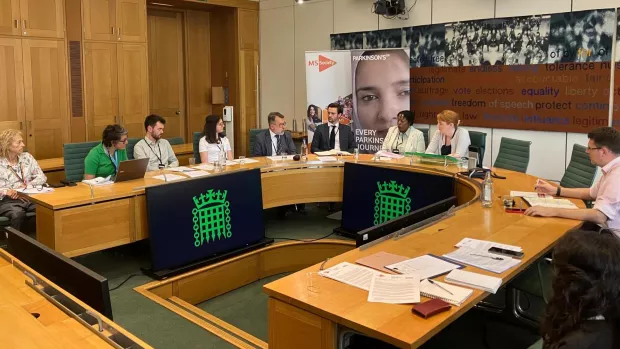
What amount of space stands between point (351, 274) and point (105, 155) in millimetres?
3422

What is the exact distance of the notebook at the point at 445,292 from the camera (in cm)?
216

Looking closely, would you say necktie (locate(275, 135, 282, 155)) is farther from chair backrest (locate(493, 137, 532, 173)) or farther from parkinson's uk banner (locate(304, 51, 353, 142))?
chair backrest (locate(493, 137, 532, 173))

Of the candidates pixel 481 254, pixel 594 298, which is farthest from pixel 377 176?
pixel 594 298

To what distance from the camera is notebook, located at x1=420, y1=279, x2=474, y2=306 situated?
7.08ft

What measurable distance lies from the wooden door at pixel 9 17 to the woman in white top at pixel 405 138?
441 centimetres

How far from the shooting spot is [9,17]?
6367 millimetres

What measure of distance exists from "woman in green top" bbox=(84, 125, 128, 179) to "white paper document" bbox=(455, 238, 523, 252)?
341 centimetres

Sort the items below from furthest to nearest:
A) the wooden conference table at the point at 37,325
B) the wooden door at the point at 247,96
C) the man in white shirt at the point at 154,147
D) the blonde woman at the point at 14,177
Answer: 1. the wooden door at the point at 247,96
2. the man in white shirt at the point at 154,147
3. the blonde woman at the point at 14,177
4. the wooden conference table at the point at 37,325

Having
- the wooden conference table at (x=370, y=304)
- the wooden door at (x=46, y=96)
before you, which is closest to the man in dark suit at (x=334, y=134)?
the wooden door at (x=46, y=96)

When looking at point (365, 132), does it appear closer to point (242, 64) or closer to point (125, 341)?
point (242, 64)

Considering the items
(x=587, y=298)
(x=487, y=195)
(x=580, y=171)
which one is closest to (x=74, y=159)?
(x=487, y=195)

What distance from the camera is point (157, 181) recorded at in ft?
14.5

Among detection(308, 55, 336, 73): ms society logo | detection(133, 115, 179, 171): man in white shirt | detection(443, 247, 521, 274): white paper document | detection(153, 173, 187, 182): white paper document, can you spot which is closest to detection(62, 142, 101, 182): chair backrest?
detection(133, 115, 179, 171): man in white shirt

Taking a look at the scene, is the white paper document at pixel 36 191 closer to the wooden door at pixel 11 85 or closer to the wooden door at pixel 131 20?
the wooden door at pixel 11 85
